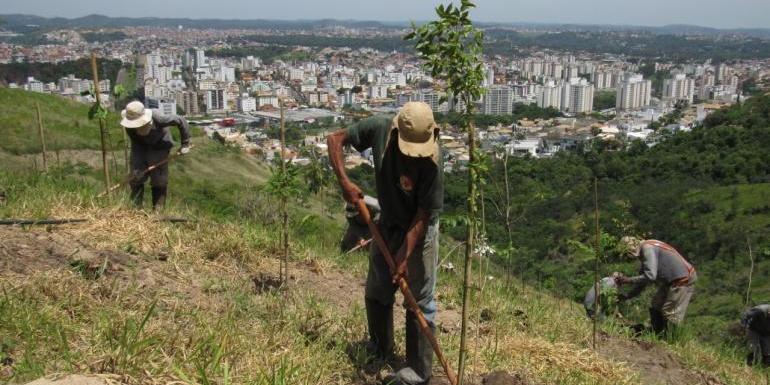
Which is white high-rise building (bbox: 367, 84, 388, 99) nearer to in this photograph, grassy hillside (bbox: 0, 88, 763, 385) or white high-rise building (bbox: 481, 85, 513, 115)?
white high-rise building (bbox: 481, 85, 513, 115)

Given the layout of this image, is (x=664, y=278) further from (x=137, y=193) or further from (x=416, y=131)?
(x=137, y=193)

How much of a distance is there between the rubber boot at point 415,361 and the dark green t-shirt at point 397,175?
1.66 ft

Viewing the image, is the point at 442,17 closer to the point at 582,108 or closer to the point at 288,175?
the point at 288,175

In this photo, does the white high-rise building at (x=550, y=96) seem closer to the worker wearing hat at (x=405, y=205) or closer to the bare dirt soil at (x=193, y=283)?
the bare dirt soil at (x=193, y=283)

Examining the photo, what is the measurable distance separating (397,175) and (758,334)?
4.72 meters

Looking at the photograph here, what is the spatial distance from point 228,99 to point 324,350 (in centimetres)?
8165

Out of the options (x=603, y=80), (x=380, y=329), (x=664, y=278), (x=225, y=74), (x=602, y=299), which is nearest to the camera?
(x=380, y=329)

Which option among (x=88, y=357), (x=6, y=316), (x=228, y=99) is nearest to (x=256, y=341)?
(x=88, y=357)

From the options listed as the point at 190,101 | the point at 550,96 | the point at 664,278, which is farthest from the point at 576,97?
the point at 664,278

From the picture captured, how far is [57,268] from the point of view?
142 inches

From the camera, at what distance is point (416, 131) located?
2.80 metres

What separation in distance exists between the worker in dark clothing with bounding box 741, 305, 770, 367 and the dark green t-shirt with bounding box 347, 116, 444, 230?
170 inches

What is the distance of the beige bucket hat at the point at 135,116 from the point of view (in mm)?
5598

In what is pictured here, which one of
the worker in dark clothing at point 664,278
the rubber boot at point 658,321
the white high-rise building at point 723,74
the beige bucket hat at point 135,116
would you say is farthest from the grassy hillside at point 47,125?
the white high-rise building at point 723,74
